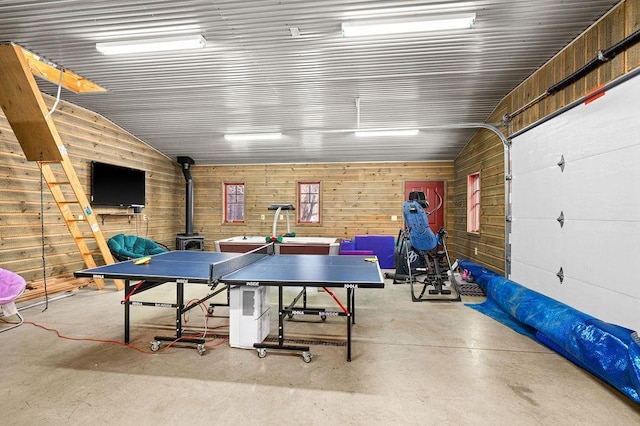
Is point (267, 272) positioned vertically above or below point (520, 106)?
below

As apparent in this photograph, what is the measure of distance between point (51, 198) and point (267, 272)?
4795 millimetres

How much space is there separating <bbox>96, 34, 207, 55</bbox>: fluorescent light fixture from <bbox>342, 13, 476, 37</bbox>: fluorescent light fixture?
177cm

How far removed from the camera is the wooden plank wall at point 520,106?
108 inches

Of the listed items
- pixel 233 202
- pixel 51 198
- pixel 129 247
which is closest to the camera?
pixel 51 198

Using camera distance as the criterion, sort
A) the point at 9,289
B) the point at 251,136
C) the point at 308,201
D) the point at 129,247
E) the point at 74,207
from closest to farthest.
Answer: the point at 9,289 → the point at 74,207 → the point at 129,247 → the point at 251,136 → the point at 308,201

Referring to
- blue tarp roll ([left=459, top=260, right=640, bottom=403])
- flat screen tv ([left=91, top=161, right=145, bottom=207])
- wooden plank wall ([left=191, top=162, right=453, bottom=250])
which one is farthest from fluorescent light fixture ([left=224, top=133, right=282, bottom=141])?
blue tarp roll ([left=459, top=260, right=640, bottom=403])

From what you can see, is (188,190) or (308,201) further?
(308,201)

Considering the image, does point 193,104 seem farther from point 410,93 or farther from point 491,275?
point 491,275

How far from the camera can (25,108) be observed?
4246 millimetres

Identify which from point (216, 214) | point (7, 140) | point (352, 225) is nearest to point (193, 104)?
point (7, 140)

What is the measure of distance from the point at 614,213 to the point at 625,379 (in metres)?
1.35

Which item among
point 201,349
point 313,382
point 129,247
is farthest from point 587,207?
point 129,247

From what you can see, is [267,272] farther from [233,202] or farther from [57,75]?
[233,202]

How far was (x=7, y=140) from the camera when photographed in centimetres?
463
